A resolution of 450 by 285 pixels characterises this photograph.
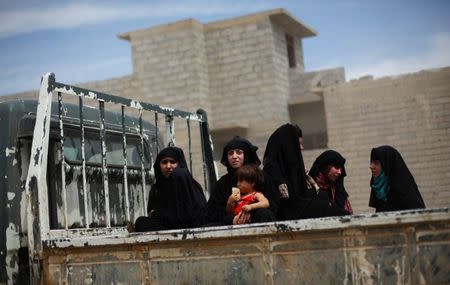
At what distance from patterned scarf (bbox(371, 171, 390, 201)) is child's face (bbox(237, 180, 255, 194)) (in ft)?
4.34

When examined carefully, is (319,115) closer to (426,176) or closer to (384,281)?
(426,176)

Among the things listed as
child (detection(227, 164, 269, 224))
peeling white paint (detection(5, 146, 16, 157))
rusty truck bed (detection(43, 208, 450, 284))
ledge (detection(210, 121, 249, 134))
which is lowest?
rusty truck bed (detection(43, 208, 450, 284))

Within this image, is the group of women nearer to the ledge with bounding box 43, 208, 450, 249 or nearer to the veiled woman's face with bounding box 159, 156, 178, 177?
the veiled woman's face with bounding box 159, 156, 178, 177

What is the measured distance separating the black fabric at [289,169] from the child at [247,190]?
9.5 inches

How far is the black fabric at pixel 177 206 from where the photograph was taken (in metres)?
4.04

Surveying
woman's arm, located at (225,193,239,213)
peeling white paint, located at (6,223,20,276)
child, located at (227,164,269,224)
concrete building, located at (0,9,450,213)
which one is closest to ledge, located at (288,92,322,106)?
concrete building, located at (0,9,450,213)

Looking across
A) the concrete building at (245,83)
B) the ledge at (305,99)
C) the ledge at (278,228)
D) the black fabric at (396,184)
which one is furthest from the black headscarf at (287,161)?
the ledge at (305,99)

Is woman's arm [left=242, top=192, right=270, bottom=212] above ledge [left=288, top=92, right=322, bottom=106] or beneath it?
beneath

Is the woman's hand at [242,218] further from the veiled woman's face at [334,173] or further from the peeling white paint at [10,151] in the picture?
the veiled woman's face at [334,173]

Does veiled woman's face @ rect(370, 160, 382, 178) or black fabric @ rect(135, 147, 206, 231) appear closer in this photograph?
black fabric @ rect(135, 147, 206, 231)

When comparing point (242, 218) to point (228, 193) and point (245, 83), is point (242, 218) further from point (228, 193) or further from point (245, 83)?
point (245, 83)

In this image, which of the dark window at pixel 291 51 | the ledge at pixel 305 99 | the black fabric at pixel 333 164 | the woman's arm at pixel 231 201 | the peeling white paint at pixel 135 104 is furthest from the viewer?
the dark window at pixel 291 51

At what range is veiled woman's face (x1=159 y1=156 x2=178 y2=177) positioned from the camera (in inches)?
171

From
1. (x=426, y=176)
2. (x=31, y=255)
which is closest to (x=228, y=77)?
(x=426, y=176)
